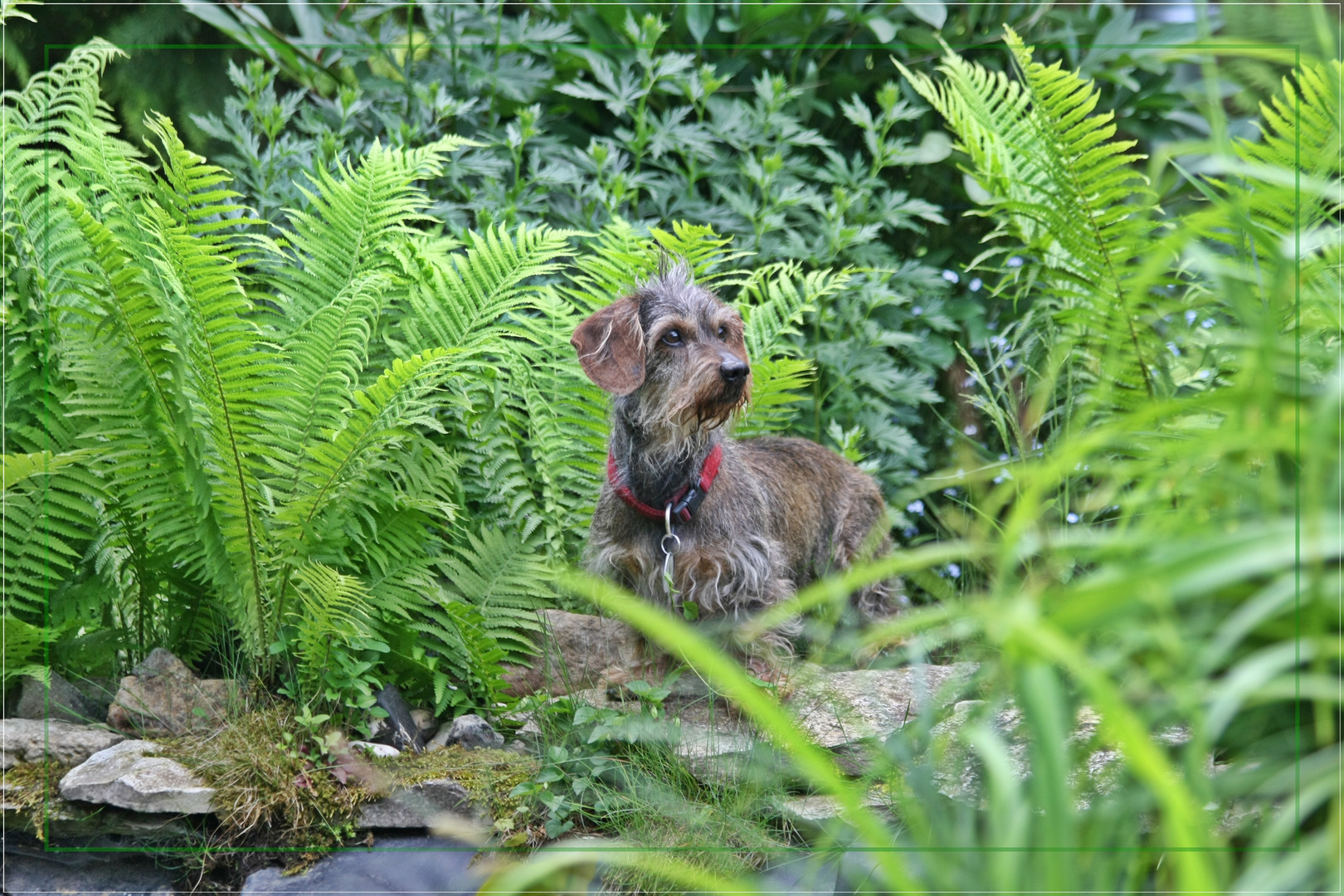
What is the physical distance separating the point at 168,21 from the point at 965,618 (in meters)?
6.21

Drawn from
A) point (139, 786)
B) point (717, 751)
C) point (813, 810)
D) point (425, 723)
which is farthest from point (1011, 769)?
point (139, 786)

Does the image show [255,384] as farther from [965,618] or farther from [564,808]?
[965,618]

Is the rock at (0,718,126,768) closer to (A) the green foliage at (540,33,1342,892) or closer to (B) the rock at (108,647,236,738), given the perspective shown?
(B) the rock at (108,647,236,738)

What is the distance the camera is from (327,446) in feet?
11.5

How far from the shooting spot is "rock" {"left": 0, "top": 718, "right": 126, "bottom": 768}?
344 centimetres

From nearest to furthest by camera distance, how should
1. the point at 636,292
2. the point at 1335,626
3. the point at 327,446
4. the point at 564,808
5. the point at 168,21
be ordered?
the point at 1335,626, the point at 564,808, the point at 327,446, the point at 636,292, the point at 168,21

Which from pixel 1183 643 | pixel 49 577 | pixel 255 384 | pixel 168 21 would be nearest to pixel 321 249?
pixel 255 384

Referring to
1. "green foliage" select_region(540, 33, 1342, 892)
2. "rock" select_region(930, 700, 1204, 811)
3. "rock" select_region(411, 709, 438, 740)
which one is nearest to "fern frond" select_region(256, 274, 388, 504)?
"rock" select_region(411, 709, 438, 740)

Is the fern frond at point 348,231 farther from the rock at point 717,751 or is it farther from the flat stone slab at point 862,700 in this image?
the flat stone slab at point 862,700

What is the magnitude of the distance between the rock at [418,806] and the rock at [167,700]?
64 centimetres

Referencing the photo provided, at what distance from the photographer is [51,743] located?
345 cm

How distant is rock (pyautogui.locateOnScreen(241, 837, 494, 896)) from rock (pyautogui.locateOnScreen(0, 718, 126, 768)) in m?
0.78

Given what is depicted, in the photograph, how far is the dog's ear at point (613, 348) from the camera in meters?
3.84

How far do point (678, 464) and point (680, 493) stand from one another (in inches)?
4.3
